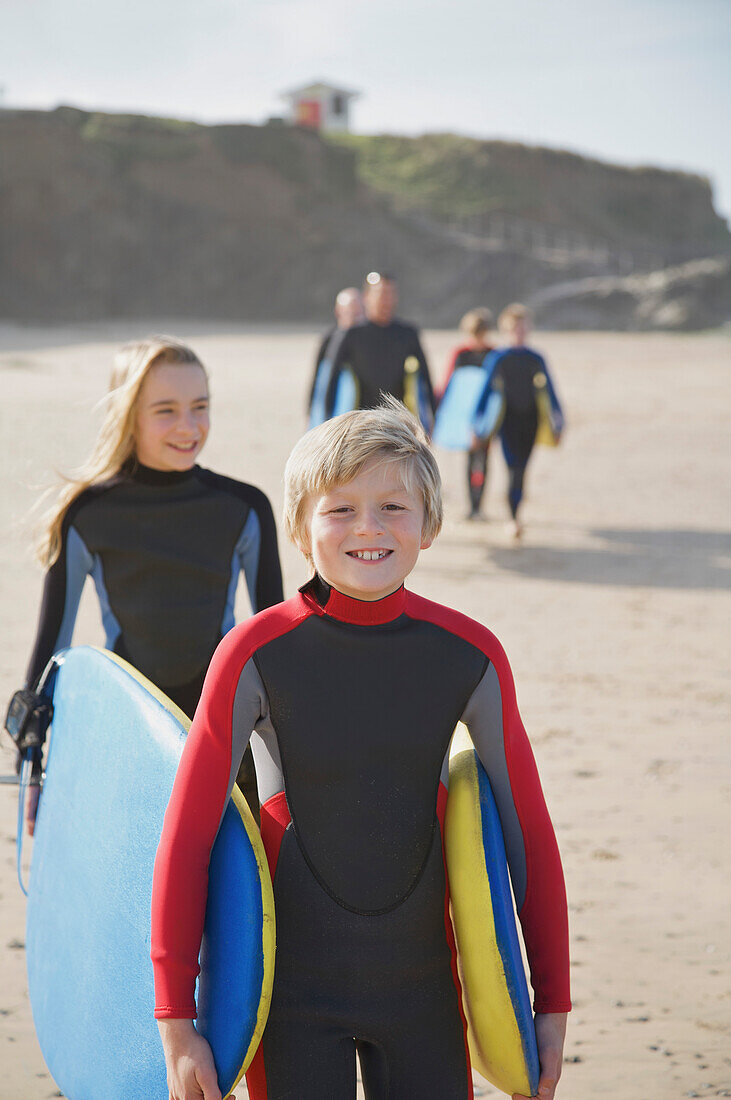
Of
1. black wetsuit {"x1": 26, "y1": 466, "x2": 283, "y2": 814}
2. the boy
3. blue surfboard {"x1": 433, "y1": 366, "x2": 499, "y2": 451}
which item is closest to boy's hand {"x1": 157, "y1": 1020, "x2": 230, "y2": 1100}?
the boy

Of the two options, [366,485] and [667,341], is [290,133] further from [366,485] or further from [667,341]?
[366,485]

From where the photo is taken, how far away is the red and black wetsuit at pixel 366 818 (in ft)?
5.50

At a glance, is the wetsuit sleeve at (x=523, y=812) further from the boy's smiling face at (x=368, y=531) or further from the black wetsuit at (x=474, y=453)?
the black wetsuit at (x=474, y=453)

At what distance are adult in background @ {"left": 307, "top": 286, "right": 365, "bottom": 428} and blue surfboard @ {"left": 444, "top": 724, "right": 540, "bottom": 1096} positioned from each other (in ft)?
20.4

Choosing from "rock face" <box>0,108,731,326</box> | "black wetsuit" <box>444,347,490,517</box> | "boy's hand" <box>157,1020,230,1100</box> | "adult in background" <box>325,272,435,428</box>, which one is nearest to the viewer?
"boy's hand" <box>157,1020,230,1100</box>

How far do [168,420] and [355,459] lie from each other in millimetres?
1165

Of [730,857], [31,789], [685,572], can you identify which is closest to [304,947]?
[31,789]

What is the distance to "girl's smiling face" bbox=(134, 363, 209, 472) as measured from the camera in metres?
2.75

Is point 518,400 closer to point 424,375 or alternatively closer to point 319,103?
point 424,375

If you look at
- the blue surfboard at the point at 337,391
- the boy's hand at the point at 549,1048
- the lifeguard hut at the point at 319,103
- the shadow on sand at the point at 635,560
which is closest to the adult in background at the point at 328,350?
the blue surfboard at the point at 337,391

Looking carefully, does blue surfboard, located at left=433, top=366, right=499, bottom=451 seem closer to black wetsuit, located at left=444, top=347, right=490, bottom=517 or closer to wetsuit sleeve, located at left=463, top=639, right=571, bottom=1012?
black wetsuit, located at left=444, top=347, right=490, bottom=517

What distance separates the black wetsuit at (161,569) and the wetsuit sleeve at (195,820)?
1.01 meters

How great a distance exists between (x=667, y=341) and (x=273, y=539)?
2941cm

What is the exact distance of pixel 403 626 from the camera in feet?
5.82
